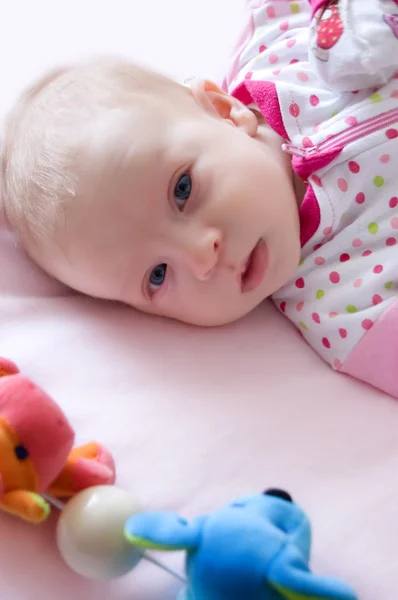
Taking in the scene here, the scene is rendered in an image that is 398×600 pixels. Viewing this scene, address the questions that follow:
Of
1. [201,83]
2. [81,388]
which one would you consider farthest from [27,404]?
[201,83]

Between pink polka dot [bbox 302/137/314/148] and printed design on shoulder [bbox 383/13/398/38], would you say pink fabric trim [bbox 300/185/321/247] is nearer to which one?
pink polka dot [bbox 302/137/314/148]

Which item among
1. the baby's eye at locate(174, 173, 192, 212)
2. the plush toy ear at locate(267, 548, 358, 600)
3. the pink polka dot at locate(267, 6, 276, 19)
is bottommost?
the plush toy ear at locate(267, 548, 358, 600)

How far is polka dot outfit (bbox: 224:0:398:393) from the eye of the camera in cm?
95

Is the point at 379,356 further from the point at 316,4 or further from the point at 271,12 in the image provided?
the point at 271,12

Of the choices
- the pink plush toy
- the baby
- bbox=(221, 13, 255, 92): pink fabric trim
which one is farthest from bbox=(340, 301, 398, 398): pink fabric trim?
bbox=(221, 13, 255, 92): pink fabric trim

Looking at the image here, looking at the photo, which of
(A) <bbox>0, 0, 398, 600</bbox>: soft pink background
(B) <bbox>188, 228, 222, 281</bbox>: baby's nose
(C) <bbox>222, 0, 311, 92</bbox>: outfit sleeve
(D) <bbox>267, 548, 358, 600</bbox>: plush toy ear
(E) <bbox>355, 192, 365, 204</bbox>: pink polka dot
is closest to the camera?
(D) <bbox>267, 548, 358, 600</bbox>: plush toy ear

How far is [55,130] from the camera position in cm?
93

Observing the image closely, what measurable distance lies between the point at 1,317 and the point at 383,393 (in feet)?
1.87

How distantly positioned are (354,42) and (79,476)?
70cm

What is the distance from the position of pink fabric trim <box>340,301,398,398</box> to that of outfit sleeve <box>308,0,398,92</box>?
1.10 feet

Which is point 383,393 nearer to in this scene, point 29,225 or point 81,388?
point 81,388

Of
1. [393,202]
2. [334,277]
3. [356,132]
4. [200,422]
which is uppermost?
[356,132]

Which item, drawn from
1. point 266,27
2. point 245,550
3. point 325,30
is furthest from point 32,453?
point 266,27

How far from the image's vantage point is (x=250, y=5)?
1259 mm
